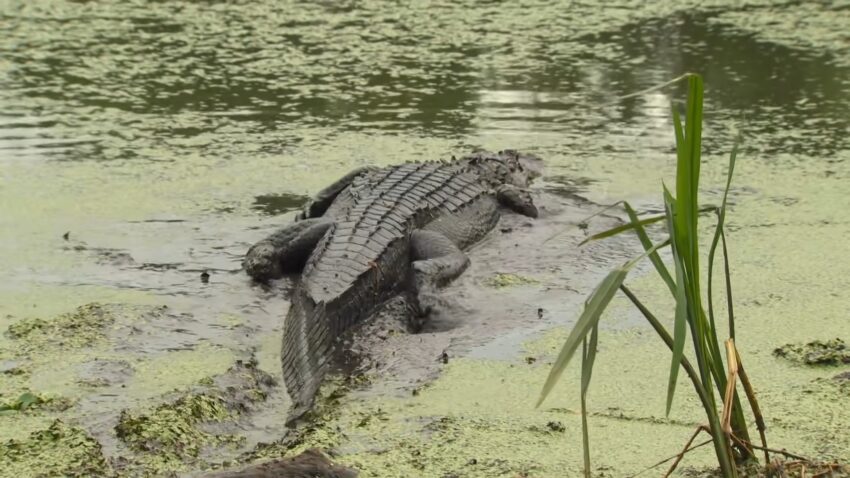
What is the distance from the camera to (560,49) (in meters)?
8.95

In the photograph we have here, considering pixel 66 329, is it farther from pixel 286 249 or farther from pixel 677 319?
pixel 677 319

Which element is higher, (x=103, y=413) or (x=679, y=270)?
(x=679, y=270)

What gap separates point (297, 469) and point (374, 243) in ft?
6.13

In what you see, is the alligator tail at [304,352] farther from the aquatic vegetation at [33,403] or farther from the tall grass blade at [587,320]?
the tall grass blade at [587,320]

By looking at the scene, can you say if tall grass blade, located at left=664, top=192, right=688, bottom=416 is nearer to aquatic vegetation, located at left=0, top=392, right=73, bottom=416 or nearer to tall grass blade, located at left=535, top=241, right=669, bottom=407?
tall grass blade, located at left=535, top=241, right=669, bottom=407

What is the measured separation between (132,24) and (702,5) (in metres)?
5.30

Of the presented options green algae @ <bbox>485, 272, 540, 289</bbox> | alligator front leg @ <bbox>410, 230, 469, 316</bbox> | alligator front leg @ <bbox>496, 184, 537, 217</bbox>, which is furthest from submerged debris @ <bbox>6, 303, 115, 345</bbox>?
alligator front leg @ <bbox>496, 184, 537, 217</bbox>

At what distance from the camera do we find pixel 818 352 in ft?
12.1

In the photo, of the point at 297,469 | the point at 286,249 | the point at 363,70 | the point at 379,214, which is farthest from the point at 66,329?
the point at 363,70

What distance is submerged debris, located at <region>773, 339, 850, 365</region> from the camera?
362 centimetres

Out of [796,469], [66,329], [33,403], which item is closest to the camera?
[796,469]

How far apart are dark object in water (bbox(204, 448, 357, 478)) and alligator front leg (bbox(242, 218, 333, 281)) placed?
1.92 m

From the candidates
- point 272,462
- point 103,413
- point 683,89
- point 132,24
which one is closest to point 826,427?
point 272,462

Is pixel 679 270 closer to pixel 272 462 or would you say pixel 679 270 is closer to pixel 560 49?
pixel 272 462
